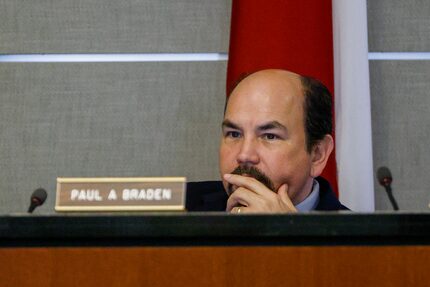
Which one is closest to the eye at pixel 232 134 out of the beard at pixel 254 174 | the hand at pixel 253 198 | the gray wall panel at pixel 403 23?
the beard at pixel 254 174

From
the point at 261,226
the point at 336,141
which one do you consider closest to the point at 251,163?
the point at 336,141

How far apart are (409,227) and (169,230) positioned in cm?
34

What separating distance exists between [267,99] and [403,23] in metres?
0.98

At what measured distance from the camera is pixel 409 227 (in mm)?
1180

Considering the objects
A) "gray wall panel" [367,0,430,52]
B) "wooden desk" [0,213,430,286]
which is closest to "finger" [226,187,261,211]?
"wooden desk" [0,213,430,286]

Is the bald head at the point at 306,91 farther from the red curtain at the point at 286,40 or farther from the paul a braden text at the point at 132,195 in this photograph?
the paul a braden text at the point at 132,195

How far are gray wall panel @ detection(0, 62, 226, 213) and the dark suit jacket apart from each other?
502 mm

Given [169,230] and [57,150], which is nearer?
[169,230]

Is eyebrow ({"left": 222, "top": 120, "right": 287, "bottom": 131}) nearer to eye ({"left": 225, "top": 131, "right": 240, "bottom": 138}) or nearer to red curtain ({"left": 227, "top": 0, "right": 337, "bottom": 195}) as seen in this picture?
eye ({"left": 225, "top": 131, "right": 240, "bottom": 138})

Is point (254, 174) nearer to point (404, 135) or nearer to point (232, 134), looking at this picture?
point (232, 134)

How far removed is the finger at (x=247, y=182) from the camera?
2236 millimetres

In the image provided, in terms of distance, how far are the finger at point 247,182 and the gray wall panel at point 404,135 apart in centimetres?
99

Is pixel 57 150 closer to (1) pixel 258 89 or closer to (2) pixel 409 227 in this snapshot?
(1) pixel 258 89

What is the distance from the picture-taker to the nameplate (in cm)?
127
